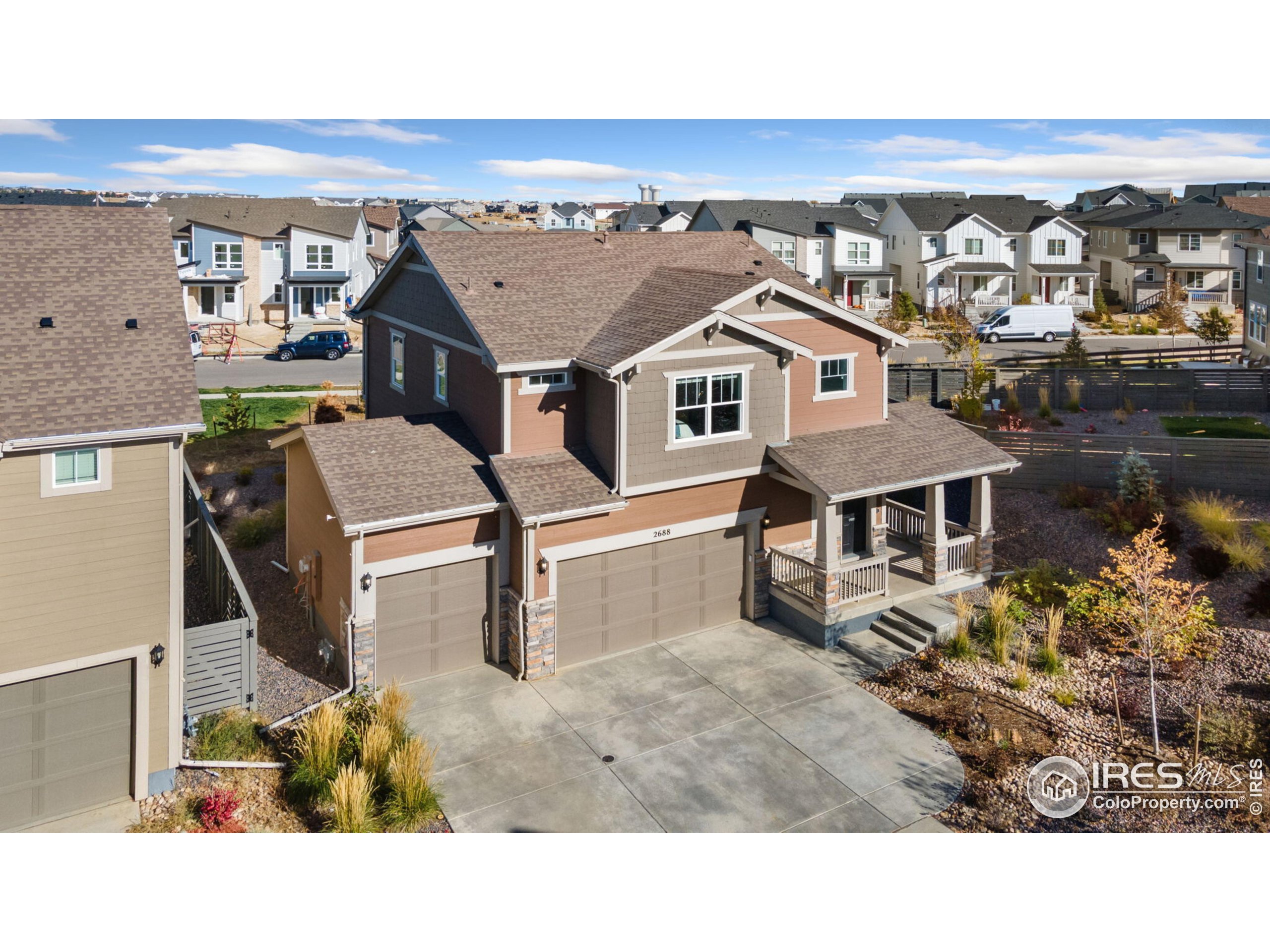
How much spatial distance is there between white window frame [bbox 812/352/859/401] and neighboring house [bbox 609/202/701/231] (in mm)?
50913

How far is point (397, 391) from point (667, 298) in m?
7.40

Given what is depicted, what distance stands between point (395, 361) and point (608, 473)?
788cm

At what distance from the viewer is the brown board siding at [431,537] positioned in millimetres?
15609

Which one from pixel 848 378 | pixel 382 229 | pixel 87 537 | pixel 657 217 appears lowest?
pixel 87 537

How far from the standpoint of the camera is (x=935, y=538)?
770 inches

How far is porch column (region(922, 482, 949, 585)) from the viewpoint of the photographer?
19500mm

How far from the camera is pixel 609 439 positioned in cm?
1727

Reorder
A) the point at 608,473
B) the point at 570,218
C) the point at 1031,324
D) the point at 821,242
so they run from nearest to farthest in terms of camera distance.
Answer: the point at 608,473
the point at 1031,324
the point at 821,242
the point at 570,218

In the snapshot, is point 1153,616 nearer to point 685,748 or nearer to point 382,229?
point 685,748

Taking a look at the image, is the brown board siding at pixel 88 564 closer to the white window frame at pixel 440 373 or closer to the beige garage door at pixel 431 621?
the beige garage door at pixel 431 621

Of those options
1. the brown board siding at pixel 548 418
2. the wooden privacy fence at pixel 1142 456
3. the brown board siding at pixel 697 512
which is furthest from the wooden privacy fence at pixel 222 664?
the wooden privacy fence at pixel 1142 456

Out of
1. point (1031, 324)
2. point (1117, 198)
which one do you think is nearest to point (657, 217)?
point (1031, 324)

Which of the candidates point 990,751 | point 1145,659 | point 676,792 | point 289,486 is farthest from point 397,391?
point 1145,659

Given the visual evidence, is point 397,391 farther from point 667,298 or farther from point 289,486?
point 667,298
